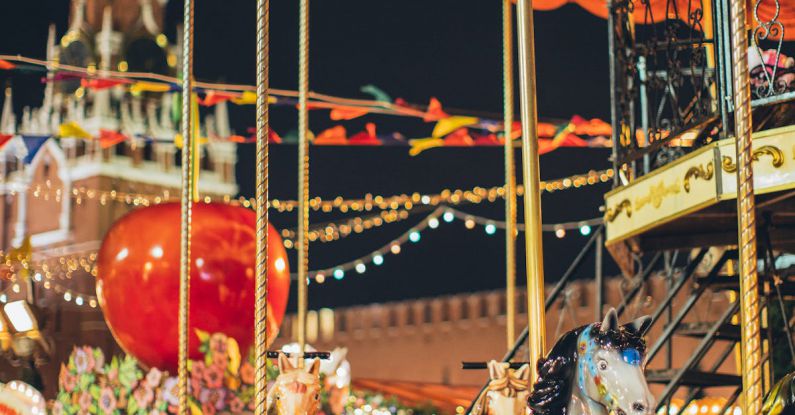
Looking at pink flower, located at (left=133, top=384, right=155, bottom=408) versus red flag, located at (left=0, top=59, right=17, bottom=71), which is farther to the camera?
red flag, located at (left=0, top=59, right=17, bottom=71)

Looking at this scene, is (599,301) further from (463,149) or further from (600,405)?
(463,149)

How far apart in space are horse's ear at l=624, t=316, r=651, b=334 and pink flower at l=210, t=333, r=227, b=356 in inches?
94.2

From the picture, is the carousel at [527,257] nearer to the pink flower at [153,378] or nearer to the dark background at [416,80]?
the pink flower at [153,378]

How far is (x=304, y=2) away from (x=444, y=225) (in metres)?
14.2

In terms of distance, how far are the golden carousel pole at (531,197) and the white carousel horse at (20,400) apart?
2.49 meters

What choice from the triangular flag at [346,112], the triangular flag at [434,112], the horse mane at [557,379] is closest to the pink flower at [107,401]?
the horse mane at [557,379]

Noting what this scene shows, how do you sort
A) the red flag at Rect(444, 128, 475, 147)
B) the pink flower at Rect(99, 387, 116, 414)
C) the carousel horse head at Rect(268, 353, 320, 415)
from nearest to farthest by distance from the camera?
the carousel horse head at Rect(268, 353, 320, 415) < the pink flower at Rect(99, 387, 116, 414) < the red flag at Rect(444, 128, 475, 147)

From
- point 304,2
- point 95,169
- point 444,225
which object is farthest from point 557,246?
point 95,169

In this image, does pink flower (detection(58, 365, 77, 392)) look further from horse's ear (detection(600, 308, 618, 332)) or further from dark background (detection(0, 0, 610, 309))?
dark background (detection(0, 0, 610, 309))

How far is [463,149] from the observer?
16656 mm

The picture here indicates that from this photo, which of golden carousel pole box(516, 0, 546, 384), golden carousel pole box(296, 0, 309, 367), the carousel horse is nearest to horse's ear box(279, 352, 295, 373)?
golden carousel pole box(296, 0, 309, 367)

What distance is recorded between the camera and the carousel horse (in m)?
3.73

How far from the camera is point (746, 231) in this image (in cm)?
249

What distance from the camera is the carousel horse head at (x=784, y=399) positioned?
3.49 meters
